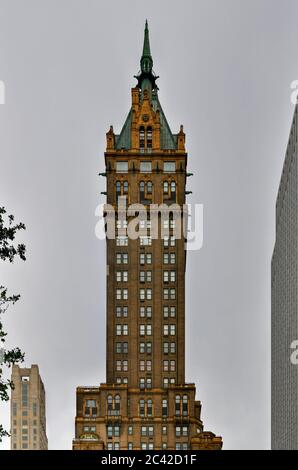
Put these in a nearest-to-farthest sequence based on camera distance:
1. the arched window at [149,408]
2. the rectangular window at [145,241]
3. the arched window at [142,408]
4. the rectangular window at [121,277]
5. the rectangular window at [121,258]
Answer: the arched window at [142,408] < the arched window at [149,408] < the rectangular window at [121,277] < the rectangular window at [121,258] < the rectangular window at [145,241]

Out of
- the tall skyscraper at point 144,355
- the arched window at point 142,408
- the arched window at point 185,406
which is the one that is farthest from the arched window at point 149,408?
the arched window at point 185,406

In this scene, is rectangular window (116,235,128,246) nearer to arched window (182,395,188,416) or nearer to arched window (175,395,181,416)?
arched window (175,395,181,416)

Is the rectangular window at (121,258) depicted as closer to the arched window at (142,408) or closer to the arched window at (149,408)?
the arched window at (142,408)

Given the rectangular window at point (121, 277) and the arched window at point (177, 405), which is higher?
the rectangular window at point (121, 277)

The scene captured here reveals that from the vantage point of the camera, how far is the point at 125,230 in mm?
198375

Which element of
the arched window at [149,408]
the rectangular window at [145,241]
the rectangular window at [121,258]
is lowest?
the arched window at [149,408]

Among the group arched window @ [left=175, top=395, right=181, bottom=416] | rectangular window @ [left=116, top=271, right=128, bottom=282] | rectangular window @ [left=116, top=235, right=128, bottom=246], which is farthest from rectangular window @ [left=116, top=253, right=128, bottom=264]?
arched window @ [left=175, top=395, right=181, bottom=416]

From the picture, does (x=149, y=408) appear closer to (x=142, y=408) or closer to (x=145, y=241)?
(x=142, y=408)

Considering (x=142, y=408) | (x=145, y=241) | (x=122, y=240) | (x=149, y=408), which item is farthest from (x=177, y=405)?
(x=122, y=240)
